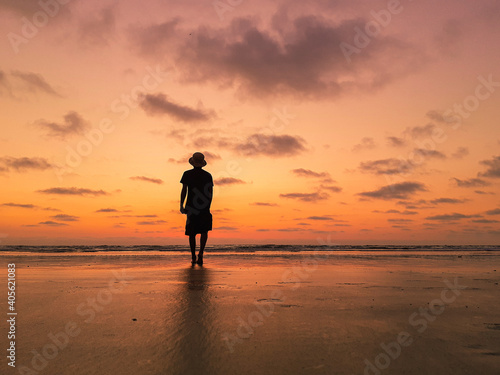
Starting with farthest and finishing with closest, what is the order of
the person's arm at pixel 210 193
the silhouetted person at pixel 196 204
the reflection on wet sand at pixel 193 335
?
the person's arm at pixel 210 193 → the silhouetted person at pixel 196 204 → the reflection on wet sand at pixel 193 335

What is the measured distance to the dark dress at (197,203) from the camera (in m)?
Answer: 7.71

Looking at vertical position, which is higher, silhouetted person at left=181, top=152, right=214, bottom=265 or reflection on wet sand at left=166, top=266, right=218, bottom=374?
silhouetted person at left=181, top=152, right=214, bottom=265

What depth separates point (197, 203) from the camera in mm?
7762

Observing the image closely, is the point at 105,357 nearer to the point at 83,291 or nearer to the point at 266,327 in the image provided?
the point at 266,327

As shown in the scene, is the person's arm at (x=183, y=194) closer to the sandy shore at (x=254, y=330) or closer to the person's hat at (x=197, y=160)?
the person's hat at (x=197, y=160)

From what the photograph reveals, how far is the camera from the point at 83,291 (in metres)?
3.88

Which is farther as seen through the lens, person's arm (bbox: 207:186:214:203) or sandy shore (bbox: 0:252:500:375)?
person's arm (bbox: 207:186:214:203)

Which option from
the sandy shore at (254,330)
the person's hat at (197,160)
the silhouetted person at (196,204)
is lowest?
the sandy shore at (254,330)

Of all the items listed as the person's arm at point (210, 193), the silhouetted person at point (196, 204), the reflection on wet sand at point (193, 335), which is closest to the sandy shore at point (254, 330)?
the reflection on wet sand at point (193, 335)

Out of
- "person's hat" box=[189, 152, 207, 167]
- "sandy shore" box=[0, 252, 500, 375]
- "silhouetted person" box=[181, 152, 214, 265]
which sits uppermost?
"person's hat" box=[189, 152, 207, 167]

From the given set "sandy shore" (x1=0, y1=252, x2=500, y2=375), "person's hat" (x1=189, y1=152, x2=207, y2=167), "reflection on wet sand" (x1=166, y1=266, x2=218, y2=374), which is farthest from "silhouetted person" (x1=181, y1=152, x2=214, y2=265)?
"reflection on wet sand" (x1=166, y1=266, x2=218, y2=374)

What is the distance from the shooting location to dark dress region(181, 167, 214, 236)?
771 centimetres

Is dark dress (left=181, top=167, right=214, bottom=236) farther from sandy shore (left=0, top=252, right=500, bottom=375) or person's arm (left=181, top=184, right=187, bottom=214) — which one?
sandy shore (left=0, top=252, right=500, bottom=375)

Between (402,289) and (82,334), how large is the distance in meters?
3.30
